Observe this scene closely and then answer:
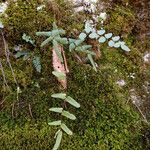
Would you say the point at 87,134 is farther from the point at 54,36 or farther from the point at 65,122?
the point at 54,36

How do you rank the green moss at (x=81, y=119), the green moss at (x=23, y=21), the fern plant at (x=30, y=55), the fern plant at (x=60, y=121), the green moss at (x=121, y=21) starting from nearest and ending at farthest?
the fern plant at (x=60, y=121) < the green moss at (x=81, y=119) < the fern plant at (x=30, y=55) < the green moss at (x=23, y=21) < the green moss at (x=121, y=21)

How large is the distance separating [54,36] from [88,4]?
2.07ft

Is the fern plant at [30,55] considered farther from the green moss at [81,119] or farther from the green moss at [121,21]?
the green moss at [121,21]

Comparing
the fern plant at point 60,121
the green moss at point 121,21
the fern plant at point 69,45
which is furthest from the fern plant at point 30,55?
the green moss at point 121,21

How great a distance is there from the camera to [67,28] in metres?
2.56

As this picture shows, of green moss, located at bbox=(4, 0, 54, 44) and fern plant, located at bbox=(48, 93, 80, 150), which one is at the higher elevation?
green moss, located at bbox=(4, 0, 54, 44)

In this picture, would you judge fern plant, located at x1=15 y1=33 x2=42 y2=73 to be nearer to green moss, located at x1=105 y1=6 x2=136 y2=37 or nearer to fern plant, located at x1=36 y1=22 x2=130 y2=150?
fern plant, located at x1=36 y1=22 x2=130 y2=150

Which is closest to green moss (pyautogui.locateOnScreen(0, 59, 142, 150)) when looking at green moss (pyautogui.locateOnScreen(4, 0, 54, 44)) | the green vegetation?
the green vegetation

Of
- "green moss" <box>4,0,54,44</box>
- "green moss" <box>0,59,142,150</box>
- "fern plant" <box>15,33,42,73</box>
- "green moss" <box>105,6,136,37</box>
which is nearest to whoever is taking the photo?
"green moss" <box>0,59,142,150</box>

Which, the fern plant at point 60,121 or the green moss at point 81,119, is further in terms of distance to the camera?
the green moss at point 81,119

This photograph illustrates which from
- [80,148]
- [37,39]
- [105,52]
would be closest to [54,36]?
[37,39]

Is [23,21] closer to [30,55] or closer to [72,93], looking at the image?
[30,55]

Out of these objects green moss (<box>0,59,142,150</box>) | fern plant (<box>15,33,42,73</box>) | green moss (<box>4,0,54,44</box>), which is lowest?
green moss (<box>0,59,142,150</box>)

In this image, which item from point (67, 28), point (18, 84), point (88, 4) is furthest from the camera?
point (88, 4)
